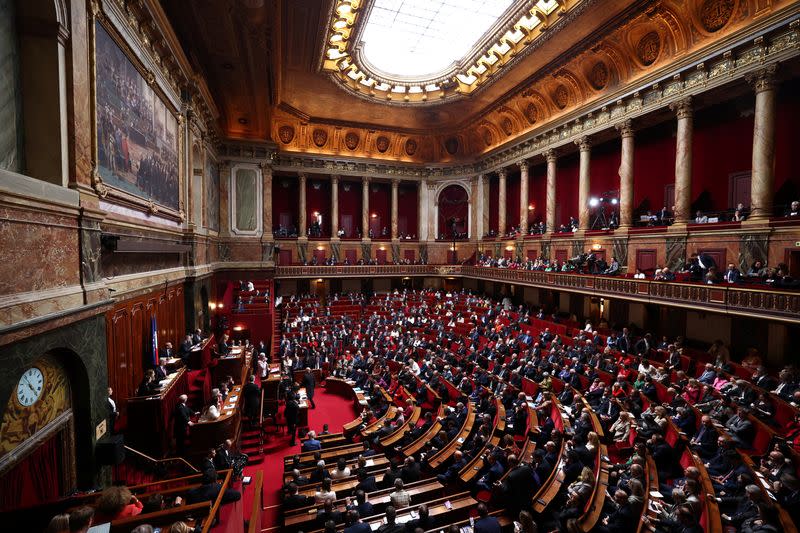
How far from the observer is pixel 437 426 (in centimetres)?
891

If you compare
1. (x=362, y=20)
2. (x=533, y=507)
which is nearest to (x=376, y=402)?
(x=533, y=507)

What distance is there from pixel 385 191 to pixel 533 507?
86.8 ft

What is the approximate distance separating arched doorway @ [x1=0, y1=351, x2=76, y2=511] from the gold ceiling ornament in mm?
13720

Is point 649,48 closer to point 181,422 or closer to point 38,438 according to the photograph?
point 181,422

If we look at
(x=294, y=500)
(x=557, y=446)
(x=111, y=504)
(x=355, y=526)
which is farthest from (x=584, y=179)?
(x=111, y=504)

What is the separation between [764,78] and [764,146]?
6.63ft

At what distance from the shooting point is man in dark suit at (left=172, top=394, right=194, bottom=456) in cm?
786

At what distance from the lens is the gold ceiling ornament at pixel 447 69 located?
15.0m

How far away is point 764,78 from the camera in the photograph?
11766mm

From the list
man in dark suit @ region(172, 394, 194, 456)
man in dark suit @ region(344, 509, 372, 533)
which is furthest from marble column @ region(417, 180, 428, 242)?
man in dark suit @ region(344, 509, 372, 533)

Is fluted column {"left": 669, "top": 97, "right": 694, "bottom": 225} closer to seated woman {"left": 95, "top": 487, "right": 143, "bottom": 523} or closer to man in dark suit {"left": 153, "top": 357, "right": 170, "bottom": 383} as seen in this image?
man in dark suit {"left": 153, "top": 357, "right": 170, "bottom": 383}

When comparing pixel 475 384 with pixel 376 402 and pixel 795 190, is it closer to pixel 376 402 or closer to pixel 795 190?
pixel 376 402

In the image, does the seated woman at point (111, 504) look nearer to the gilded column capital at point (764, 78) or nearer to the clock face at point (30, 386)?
the clock face at point (30, 386)

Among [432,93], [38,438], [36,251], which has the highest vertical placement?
[432,93]
